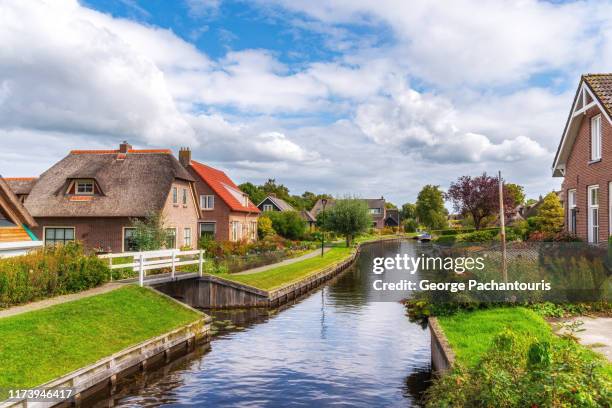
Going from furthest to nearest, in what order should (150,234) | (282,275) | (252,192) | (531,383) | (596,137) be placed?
(252,192) → (150,234) → (282,275) → (596,137) → (531,383)

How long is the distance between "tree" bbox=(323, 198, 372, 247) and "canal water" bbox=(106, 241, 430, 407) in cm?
3953

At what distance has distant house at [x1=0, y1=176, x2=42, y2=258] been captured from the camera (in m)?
20.1

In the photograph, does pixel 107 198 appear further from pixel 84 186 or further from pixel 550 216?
pixel 550 216

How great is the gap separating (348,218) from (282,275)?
32.2 metres

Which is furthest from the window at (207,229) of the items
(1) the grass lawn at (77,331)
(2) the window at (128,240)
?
(1) the grass lawn at (77,331)

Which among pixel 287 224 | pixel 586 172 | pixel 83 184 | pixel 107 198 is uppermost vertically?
pixel 83 184

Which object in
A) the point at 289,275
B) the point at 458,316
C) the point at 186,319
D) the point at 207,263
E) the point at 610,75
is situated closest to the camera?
the point at 458,316

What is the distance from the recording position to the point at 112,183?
3709cm

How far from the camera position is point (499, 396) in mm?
6383

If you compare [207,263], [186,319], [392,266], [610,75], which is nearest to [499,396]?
[186,319]

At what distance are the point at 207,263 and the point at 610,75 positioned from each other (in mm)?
20895

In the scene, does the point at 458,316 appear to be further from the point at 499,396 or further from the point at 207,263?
the point at 207,263

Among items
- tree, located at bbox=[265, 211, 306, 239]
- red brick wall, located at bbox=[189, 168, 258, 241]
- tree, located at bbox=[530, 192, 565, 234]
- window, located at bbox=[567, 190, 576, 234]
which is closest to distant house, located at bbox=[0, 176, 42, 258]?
window, located at bbox=[567, 190, 576, 234]

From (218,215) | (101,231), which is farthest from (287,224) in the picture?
(101,231)
